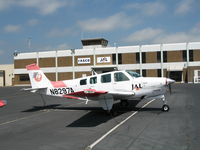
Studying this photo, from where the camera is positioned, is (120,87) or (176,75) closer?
(120,87)

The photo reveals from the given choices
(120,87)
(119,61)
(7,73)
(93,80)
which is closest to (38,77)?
(93,80)

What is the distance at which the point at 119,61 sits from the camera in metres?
55.0

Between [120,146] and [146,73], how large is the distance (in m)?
47.2

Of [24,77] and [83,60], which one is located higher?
[83,60]

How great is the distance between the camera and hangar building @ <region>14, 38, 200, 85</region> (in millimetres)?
49844

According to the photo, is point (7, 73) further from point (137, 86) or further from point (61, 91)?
point (137, 86)

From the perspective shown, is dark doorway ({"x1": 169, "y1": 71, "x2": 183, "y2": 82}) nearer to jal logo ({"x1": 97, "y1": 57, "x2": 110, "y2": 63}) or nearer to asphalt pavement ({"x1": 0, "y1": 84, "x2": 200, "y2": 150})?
jal logo ({"x1": 97, "y1": 57, "x2": 110, "y2": 63})

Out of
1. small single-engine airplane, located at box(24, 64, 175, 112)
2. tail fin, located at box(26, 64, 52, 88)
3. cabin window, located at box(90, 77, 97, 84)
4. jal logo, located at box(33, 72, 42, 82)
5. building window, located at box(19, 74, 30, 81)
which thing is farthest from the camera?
building window, located at box(19, 74, 30, 81)

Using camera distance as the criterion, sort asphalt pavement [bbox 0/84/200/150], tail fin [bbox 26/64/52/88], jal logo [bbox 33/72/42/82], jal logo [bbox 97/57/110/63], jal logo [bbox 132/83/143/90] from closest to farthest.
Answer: asphalt pavement [bbox 0/84/200/150]
jal logo [bbox 132/83/143/90]
tail fin [bbox 26/64/52/88]
jal logo [bbox 33/72/42/82]
jal logo [bbox 97/57/110/63]

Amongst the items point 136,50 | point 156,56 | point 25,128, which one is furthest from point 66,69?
point 25,128

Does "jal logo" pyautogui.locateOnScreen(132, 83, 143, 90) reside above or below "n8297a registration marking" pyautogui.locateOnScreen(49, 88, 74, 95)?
above

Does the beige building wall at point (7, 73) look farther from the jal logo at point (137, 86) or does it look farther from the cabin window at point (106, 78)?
the jal logo at point (137, 86)

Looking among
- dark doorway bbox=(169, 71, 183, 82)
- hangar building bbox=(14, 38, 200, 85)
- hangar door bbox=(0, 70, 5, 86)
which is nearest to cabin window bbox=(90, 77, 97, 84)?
hangar building bbox=(14, 38, 200, 85)

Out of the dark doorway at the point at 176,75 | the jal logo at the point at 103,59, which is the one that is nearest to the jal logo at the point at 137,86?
the dark doorway at the point at 176,75
